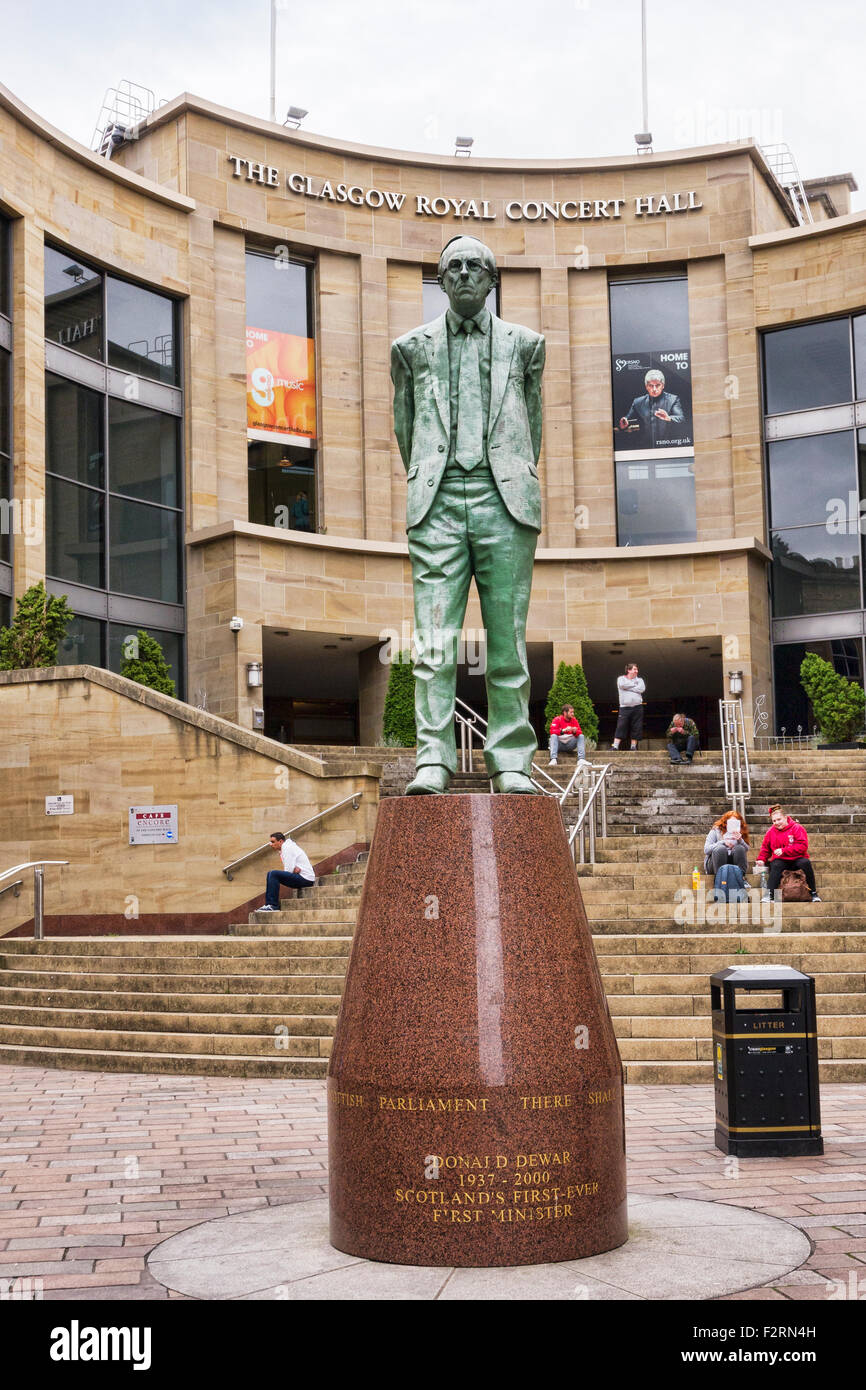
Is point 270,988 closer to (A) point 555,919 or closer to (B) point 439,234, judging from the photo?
(A) point 555,919

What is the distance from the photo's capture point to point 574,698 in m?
25.5

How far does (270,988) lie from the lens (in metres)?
12.3

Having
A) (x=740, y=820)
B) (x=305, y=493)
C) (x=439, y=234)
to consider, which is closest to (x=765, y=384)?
(x=439, y=234)

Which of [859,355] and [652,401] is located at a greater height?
[859,355]

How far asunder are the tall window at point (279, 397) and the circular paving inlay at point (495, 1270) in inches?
927

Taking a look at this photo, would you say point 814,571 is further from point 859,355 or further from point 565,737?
point 565,737

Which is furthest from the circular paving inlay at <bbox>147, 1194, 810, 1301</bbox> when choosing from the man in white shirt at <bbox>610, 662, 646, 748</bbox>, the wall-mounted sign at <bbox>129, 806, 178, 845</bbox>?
the man in white shirt at <bbox>610, 662, 646, 748</bbox>

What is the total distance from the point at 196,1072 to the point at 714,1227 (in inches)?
251

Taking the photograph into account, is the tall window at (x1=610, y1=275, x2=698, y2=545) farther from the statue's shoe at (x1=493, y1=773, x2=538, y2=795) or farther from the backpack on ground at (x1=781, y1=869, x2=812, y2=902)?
the statue's shoe at (x1=493, y1=773, x2=538, y2=795)

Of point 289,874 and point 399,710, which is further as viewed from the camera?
point 399,710

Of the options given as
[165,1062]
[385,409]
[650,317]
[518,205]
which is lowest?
[165,1062]

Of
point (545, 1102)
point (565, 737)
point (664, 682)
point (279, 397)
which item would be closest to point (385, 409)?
point (279, 397)

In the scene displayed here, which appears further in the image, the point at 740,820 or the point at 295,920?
the point at 295,920

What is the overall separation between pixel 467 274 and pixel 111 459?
832 inches
